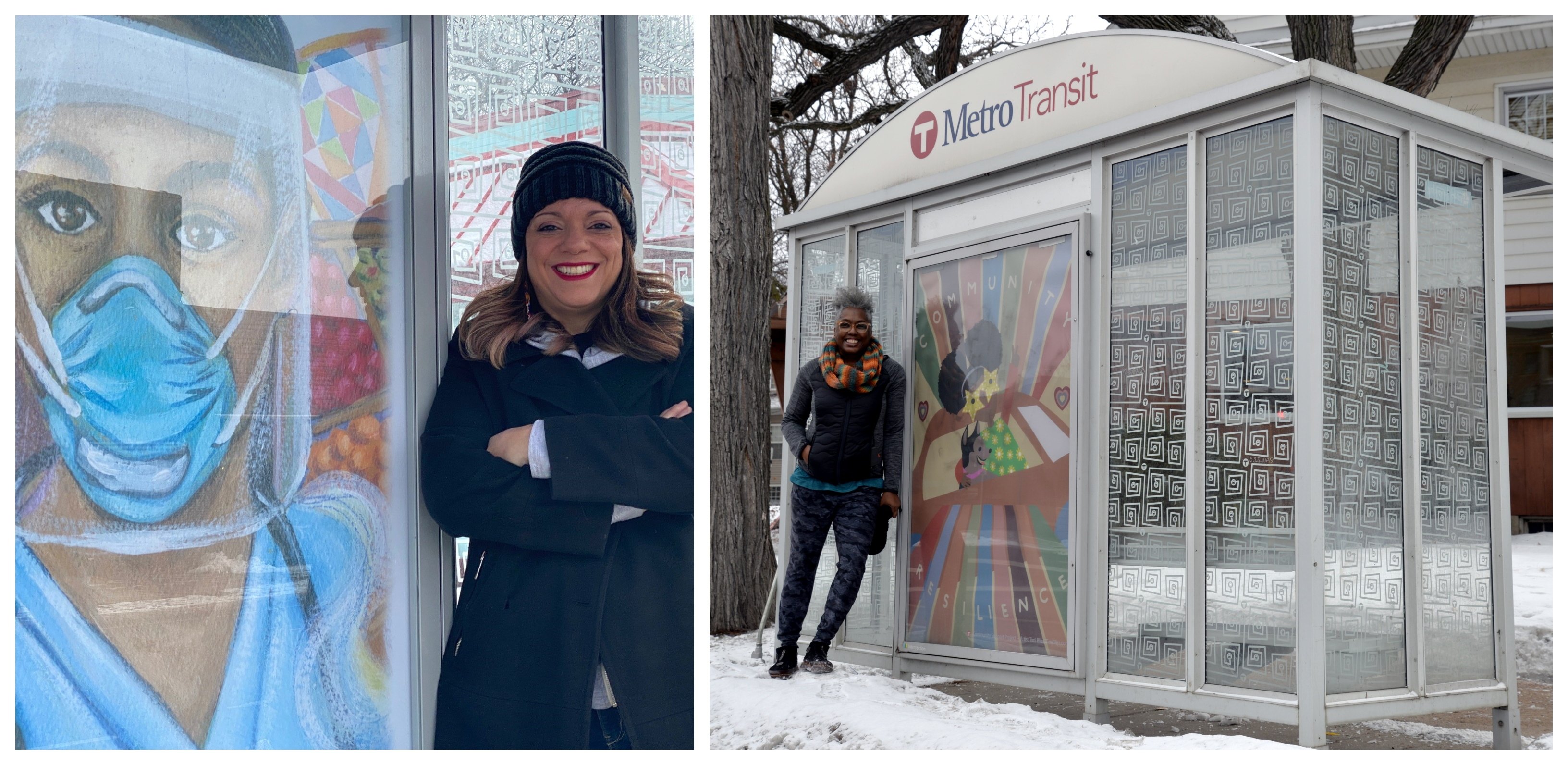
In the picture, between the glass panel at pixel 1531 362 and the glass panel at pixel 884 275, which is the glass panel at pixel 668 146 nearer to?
the glass panel at pixel 884 275

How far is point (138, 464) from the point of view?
298cm

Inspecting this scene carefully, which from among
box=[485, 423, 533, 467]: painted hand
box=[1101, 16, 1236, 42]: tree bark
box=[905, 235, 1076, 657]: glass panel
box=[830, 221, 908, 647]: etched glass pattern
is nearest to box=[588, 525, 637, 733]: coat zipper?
box=[485, 423, 533, 467]: painted hand

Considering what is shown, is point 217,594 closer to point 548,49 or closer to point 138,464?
point 138,464

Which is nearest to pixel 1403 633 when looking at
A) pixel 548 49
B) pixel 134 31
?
pixel 548 49

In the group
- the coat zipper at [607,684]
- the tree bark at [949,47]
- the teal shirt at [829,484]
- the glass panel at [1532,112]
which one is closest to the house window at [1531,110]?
the glass panel at [1532,112]

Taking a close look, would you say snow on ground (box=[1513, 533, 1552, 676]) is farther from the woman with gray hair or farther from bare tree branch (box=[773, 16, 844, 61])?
bare tree branch (box=[773, 16, 844, 61])

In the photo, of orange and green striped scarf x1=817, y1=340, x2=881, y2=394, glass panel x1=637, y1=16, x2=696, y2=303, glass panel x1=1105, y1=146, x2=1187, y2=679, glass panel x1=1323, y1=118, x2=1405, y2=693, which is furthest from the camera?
orange and green striped scarf x1=817, y1=340, x2=881, y2=394

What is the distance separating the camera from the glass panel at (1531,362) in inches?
511

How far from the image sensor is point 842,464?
616 cm

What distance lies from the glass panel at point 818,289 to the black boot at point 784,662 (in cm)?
159

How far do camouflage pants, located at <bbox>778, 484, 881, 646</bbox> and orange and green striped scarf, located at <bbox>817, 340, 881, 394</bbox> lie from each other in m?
0.53

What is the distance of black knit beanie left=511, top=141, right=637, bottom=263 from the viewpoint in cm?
330

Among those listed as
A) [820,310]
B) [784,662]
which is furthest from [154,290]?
[820,310]

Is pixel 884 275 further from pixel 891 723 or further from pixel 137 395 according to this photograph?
pixel 137 395
